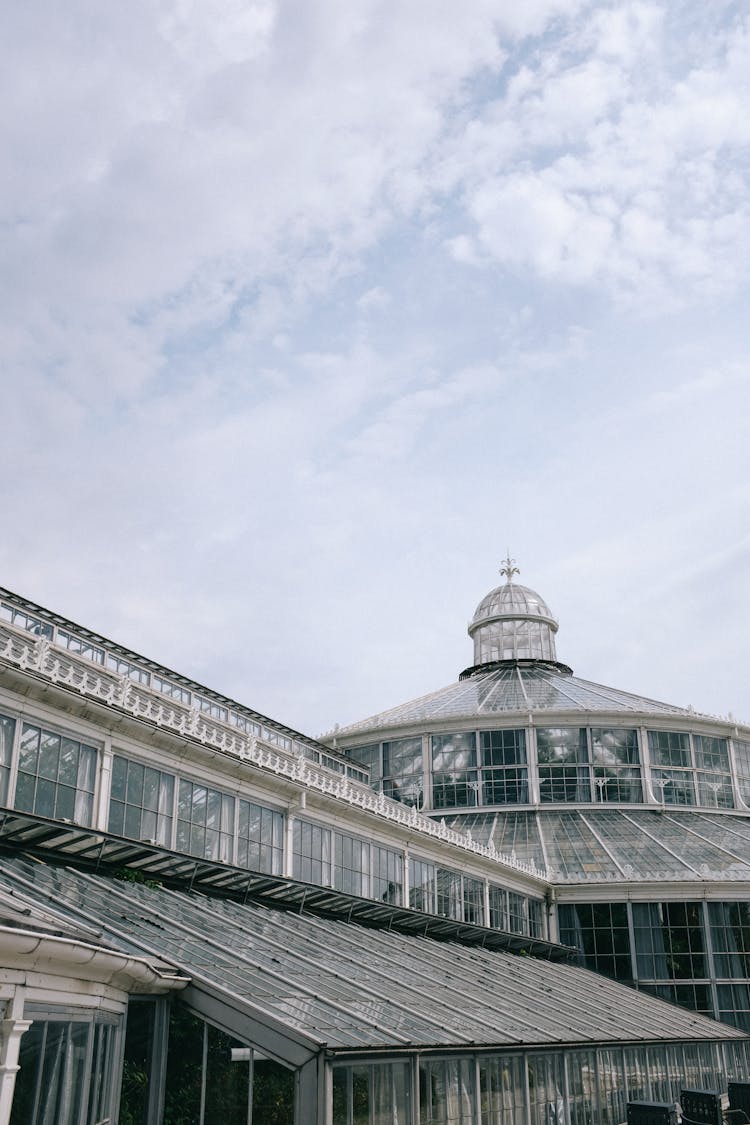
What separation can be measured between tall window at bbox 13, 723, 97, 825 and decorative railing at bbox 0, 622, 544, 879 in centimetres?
119

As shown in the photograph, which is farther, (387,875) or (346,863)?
(387,875)

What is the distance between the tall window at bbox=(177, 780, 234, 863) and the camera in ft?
85.1

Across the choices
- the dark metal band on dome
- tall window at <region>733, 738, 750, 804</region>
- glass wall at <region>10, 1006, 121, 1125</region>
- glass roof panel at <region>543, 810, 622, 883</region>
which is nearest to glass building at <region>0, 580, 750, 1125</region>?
glass wall at <region>10, 1006, 121, 1125</region>

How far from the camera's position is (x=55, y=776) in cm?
2195

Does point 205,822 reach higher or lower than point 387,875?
lower

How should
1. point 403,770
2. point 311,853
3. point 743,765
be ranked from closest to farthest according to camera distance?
point 311,853, point 403,770, point 743,765

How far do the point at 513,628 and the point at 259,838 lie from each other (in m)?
43.9

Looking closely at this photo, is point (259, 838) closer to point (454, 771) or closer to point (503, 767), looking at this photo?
point (454, 771)

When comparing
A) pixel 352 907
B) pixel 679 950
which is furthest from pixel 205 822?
pixel 679 950

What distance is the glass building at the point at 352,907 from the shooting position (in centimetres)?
1552

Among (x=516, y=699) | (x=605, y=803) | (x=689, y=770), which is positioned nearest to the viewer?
(x=605, y=803)

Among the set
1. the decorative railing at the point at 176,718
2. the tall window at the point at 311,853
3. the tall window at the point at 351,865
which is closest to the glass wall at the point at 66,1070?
the decorative railing at the point at 176,718

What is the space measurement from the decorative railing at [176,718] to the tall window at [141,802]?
1.17 meters

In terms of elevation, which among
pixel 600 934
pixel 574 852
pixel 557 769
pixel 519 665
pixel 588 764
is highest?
pixel 519 665
